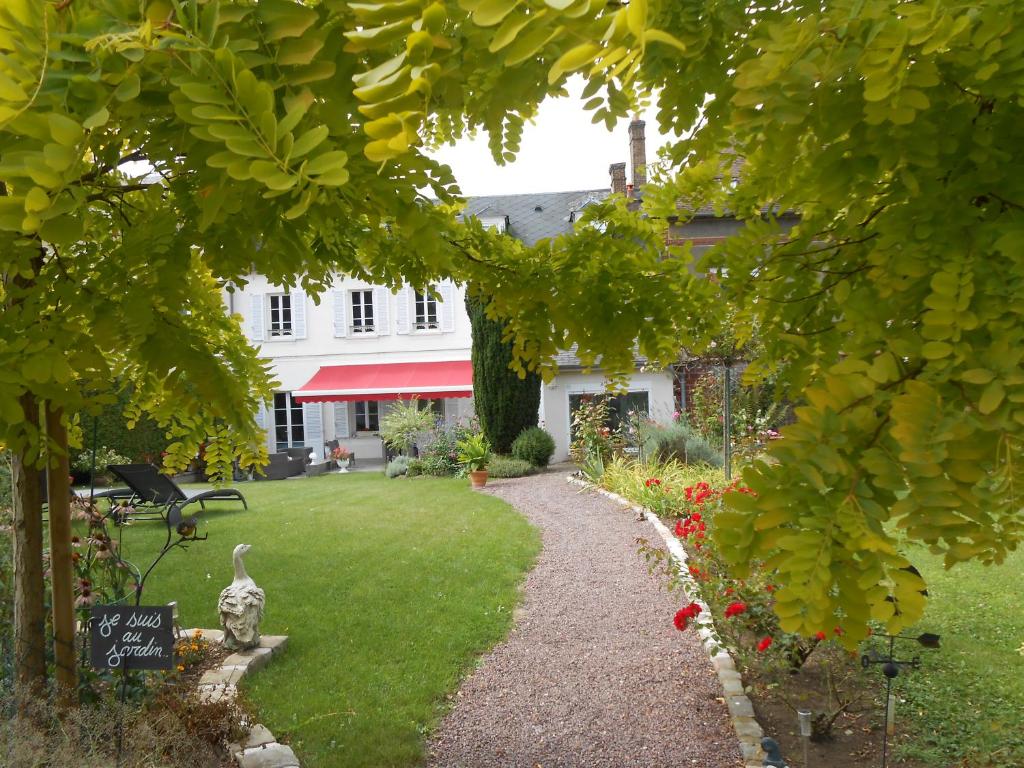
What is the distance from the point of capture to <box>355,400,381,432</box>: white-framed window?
25109mm

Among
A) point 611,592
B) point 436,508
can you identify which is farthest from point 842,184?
point 436,508

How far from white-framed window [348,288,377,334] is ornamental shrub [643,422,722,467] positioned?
12.0m

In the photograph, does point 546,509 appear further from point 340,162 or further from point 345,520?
point 340,162

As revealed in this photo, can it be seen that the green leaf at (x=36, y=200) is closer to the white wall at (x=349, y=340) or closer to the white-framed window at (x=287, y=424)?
the white wall at (x=349, y=340)

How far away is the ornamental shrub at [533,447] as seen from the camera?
17.2 metres

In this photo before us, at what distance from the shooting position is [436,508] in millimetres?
13148

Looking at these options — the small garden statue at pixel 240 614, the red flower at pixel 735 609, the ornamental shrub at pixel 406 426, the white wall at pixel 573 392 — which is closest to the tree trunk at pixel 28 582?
the small garden statue at pixel 240 614

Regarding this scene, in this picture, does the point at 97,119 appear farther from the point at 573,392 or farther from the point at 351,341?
the point at 351,341

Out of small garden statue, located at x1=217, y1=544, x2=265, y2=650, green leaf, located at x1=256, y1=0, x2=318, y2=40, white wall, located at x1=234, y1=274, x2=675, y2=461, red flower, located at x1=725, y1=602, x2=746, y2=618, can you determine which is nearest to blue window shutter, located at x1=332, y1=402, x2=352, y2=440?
white wall, located at x1=234, y1=274, x2=675, y2=461

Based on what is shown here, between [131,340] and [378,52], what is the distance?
5.47ft

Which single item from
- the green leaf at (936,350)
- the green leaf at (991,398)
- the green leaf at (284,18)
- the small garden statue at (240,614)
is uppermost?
the green leaf at (284,18)

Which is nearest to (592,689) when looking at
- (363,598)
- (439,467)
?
(363,598)

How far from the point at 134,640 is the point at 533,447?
1388 centimetres

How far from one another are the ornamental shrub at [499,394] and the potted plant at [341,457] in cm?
605
